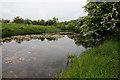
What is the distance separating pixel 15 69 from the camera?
11.9 meters

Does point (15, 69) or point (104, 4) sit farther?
point (104, 4)

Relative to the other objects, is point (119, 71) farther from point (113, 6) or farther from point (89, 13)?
point (89, 13)

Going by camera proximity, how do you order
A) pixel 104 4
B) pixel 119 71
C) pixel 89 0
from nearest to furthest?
pixel 119 71 < pixel 104 4 < pixel 89 0

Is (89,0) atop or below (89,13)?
atop

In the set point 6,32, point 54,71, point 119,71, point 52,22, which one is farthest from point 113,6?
point 52,22

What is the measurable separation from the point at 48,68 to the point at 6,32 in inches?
1212

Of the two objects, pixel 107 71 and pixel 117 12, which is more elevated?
pixel 117 12

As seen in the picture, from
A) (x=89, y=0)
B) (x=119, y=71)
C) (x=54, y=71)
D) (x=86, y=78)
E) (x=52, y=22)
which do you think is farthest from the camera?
(x=52, y=22)

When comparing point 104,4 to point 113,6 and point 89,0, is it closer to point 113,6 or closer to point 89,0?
point 113,6

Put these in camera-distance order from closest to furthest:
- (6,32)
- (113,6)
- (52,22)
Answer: (113,6)
(6,32)
(52,22)

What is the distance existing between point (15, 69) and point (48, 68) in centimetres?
311

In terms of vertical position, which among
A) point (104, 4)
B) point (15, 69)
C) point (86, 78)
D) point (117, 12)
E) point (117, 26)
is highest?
point (104, 4)

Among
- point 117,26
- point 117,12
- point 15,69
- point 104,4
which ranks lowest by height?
point 15,69

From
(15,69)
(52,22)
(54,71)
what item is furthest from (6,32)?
(52,22)
